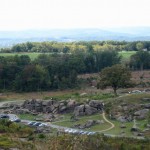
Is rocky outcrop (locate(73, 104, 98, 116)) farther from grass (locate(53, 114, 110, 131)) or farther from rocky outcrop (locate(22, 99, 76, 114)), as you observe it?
rocky outcrop (locate(22, 99, 76, 114))

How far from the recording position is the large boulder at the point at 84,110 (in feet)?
168

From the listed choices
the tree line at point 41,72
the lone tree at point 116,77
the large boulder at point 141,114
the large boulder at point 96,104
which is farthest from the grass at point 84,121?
the tree line at point 41,72

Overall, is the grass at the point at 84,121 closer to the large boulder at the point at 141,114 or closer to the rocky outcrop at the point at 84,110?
the rocky outcrop at the point at 84,110

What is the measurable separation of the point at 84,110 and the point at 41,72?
20932mm

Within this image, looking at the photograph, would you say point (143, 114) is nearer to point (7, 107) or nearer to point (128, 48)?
point (7, 107)

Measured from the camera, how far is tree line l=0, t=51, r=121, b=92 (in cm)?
7106

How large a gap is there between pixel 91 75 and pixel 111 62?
7.40 metres

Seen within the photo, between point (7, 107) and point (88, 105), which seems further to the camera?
point (7, 107)

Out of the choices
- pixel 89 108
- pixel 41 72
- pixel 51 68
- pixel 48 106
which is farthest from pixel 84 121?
pixel 51 68

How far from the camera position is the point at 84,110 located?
51906 millimetres

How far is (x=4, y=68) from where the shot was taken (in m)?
74.8

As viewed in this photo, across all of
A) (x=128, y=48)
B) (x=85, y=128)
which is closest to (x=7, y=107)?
(x=85, y=128)

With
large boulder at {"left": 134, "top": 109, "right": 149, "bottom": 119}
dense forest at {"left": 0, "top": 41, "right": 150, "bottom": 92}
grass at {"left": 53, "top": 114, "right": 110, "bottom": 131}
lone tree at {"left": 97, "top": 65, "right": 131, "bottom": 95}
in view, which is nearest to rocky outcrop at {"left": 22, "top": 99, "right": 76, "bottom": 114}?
grass at {"left": 53, "top": 114, "right": 110, "bottom": 131}

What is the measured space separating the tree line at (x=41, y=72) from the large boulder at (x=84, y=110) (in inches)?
764
